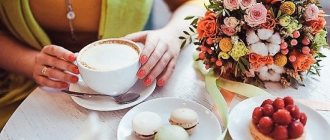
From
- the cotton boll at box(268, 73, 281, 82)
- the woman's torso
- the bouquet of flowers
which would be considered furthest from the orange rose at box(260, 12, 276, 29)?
the woman's torso

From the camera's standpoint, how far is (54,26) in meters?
1.06

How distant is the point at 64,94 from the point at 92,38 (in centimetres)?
32

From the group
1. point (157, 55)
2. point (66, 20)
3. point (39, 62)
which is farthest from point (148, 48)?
point (66, 20)

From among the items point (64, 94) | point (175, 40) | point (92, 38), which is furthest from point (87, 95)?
point (92, 38)

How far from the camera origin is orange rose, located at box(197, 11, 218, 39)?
30.0 inches

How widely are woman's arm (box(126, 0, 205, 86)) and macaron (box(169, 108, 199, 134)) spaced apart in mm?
120

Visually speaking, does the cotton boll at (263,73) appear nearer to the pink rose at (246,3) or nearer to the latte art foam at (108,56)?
the pink rose at (246,3)

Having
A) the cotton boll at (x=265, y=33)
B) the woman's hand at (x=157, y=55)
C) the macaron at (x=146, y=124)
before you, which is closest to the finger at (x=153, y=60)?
the woman's hand at (x=157, y=55)

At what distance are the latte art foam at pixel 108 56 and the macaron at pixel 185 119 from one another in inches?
5.0

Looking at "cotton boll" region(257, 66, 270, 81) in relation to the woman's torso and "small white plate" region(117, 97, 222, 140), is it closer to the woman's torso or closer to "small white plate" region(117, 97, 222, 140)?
"small white plate" region(117, 97, 222, 140)

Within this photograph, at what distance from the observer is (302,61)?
2.45 feet

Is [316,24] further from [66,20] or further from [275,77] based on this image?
[66,20]

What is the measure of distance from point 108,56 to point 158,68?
11 cm

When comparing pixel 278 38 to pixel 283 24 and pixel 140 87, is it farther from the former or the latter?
pixel 140 87
